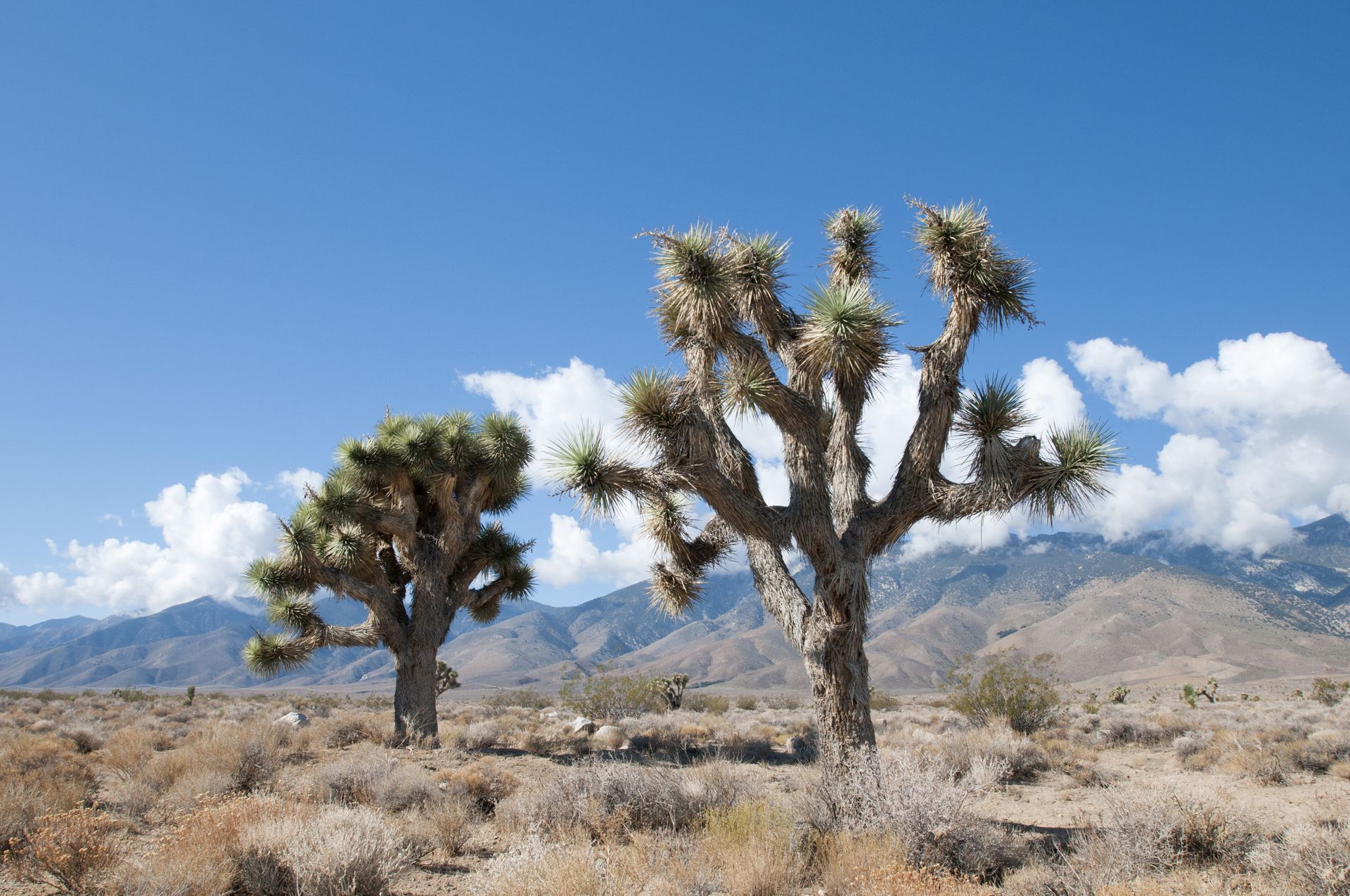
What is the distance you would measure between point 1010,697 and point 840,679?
11277 millimetres

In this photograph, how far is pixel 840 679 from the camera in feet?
26.1

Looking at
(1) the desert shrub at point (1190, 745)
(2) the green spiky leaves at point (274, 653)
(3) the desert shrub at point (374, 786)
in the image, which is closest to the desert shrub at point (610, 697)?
(2) the green spiky leaves at point (274, 653)

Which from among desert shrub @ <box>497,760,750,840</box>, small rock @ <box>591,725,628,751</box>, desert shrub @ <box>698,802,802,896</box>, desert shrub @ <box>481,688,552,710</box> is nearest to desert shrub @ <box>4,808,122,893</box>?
desert shrub @ <box>497,760,750,840</box>

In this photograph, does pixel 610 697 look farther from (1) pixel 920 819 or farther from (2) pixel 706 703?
(1) pixel 920 819

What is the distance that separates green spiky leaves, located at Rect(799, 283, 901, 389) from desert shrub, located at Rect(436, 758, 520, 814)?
268 inches

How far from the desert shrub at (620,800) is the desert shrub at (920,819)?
4.92ft

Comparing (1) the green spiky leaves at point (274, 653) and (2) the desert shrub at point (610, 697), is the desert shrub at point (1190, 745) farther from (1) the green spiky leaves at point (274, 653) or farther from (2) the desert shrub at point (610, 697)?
(1) the green spiky leaves at point (274, 653)

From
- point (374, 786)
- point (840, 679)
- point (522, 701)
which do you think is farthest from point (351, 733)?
point (522, 701)

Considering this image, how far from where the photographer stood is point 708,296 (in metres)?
8.71

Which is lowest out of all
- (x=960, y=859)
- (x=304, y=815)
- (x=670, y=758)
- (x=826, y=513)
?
(x=670, y=758)

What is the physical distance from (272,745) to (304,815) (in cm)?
674

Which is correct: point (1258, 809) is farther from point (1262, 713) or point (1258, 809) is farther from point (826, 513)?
point (1262, 713)

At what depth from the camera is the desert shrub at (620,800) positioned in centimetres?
740

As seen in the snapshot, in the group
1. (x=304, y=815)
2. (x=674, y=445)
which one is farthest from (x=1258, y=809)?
(x=304, y=815)
